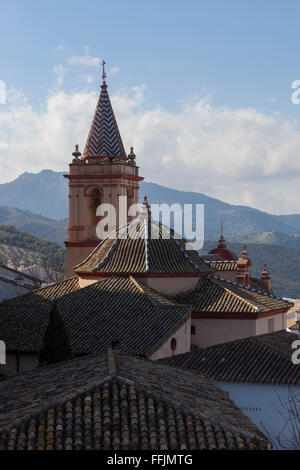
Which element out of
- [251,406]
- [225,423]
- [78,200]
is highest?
[78,200]

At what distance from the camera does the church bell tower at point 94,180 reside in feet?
118

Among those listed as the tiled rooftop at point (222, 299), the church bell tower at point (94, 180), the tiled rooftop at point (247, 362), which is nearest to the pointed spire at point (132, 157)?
the church bell tower at point (94, 180)

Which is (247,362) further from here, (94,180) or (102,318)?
(94,180)

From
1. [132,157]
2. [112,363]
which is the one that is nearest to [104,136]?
[132,157]

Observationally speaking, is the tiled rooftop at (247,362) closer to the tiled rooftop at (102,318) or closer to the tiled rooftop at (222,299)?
the tiled rooftop at (102,318)

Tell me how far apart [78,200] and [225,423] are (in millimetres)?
23964

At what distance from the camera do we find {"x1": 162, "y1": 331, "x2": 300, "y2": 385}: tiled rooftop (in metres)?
20.6

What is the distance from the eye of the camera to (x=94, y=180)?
118 feet

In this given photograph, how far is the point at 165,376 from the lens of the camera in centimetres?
1642

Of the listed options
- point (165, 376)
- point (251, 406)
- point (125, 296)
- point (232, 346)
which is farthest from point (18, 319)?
point (165, 376)

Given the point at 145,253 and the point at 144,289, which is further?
the point at 145,253

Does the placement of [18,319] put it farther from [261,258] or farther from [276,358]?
[261,258]

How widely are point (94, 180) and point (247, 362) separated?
16.3m

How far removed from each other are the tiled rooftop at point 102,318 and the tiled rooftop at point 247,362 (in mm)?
1310
